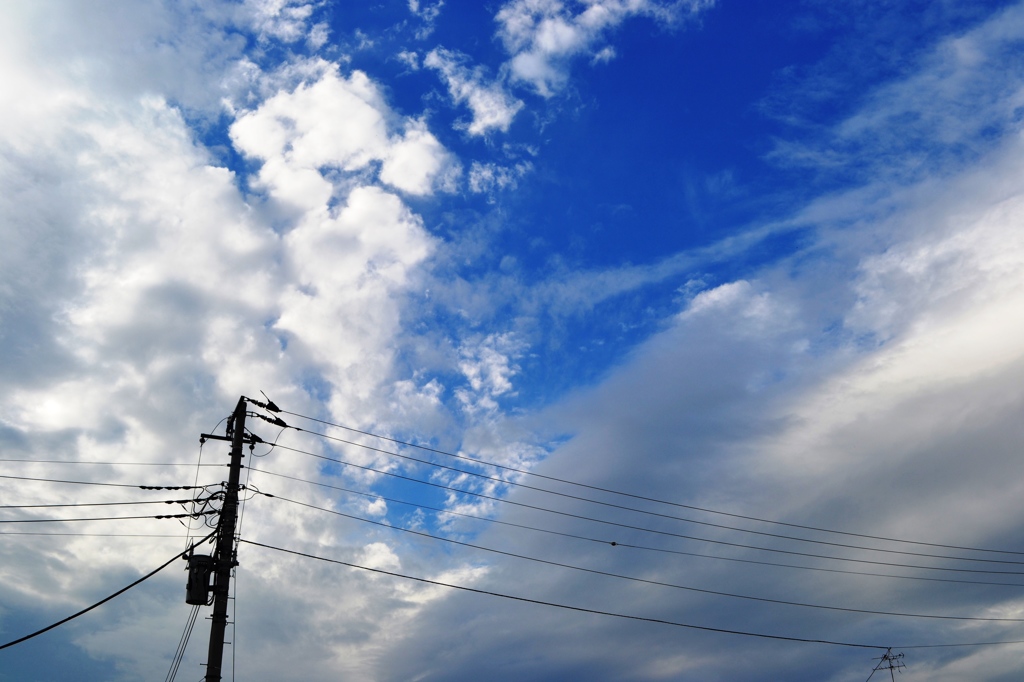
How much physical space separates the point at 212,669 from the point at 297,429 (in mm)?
11358

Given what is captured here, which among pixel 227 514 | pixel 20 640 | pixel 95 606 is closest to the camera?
pixel 20 640

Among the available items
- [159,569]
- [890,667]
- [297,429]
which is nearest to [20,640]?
[159,569]

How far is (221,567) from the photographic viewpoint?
28156mm

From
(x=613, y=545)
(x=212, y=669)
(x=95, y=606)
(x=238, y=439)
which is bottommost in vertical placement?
(x=212, y=669)

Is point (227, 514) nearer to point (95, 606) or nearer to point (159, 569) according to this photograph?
point (159, 569)

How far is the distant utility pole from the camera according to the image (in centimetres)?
2630

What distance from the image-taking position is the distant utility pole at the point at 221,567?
2630 cm

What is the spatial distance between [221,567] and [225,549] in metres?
0.70

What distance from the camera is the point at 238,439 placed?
101 ft

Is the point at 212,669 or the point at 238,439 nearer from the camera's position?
the point at 212,669

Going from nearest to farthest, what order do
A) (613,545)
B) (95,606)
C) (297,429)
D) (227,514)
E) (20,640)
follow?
(20,640), (95,606), (227,514), (297,429), (613,545)

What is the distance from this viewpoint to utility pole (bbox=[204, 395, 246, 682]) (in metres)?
26.2

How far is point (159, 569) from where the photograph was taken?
2870cm

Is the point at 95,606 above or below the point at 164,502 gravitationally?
below
